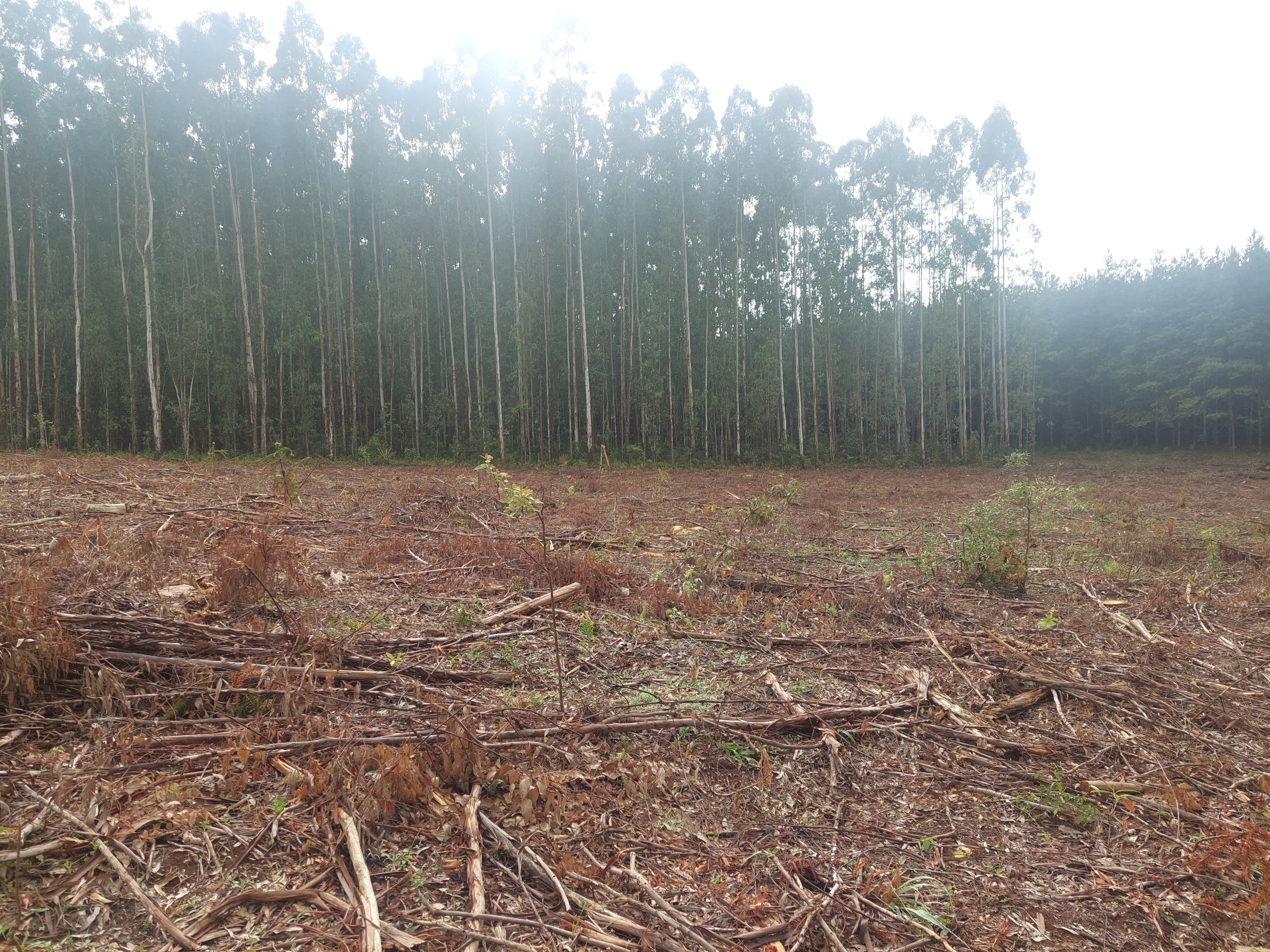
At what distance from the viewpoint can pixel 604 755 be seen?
8.28ft

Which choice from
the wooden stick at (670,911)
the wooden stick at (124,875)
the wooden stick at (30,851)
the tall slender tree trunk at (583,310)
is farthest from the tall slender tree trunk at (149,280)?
the wooden stick at (670,911)

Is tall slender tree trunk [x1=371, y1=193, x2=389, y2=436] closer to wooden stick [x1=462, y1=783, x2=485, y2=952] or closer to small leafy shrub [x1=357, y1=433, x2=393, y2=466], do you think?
small leafy shrub [x1=357, y1=433, x2=393, y2=466]

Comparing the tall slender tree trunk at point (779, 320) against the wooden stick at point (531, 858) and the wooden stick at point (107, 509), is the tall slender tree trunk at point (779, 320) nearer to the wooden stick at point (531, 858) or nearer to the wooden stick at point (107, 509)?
the wooden stick at point (107, 509)

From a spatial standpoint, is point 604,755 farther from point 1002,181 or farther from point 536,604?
point 1002,181

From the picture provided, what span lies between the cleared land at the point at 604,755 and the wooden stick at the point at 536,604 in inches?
3.0

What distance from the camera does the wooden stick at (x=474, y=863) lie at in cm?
164

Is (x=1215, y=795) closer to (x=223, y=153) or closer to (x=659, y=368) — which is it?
(x=659, y=368)

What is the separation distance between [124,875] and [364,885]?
621 millimetres

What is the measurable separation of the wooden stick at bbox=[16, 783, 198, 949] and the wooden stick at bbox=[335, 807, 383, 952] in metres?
0.37

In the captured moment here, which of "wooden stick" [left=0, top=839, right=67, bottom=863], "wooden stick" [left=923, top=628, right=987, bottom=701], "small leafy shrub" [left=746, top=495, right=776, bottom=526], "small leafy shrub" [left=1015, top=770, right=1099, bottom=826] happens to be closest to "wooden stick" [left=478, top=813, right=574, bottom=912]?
"wooden stick" [left=0, top=839, right=67, bottom=863]

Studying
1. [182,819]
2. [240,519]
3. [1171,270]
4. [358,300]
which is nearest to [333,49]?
[358,300]

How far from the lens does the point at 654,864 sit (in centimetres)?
195

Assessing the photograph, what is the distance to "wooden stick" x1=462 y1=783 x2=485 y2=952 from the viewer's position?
5.37 ft

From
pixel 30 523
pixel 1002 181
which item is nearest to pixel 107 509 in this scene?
pixel 30 523
